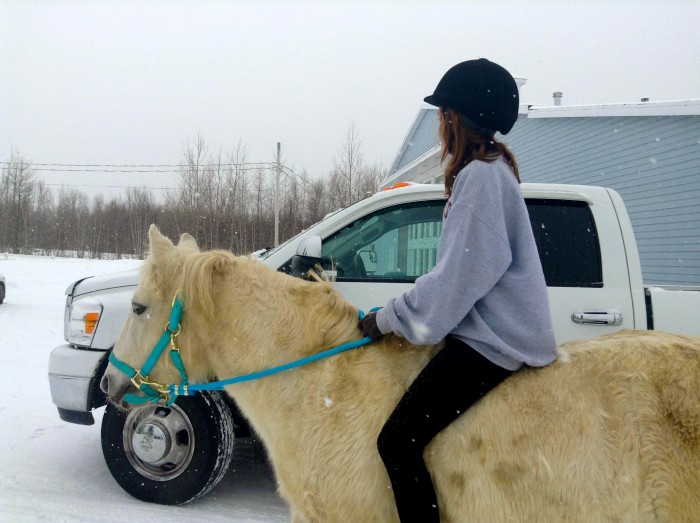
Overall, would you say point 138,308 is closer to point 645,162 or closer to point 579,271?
point 579,271

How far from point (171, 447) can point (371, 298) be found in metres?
1.78

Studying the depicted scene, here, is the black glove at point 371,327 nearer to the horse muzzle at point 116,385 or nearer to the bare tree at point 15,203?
the horse muzzle at point 116,385

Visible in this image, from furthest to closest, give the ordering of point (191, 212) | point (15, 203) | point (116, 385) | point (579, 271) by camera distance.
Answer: point (15, 203) < point (191, 212) < point (579, 271) < point (116, 385)

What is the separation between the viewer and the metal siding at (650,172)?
10.4m

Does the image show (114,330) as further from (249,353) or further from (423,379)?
(423,379)

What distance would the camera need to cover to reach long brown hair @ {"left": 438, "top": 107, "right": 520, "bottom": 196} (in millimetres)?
1974

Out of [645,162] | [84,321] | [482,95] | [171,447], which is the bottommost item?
[171,447]

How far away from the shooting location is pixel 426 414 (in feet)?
5.89

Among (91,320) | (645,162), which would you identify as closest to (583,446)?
(91,320)

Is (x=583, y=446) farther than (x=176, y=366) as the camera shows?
No

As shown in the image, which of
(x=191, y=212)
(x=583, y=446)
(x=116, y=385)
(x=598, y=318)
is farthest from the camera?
(x=191, y=212)

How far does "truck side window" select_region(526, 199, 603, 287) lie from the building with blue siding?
8236 mm

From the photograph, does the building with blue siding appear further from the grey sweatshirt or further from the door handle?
the grey sweatshirt

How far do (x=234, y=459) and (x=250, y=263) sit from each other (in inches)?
121
